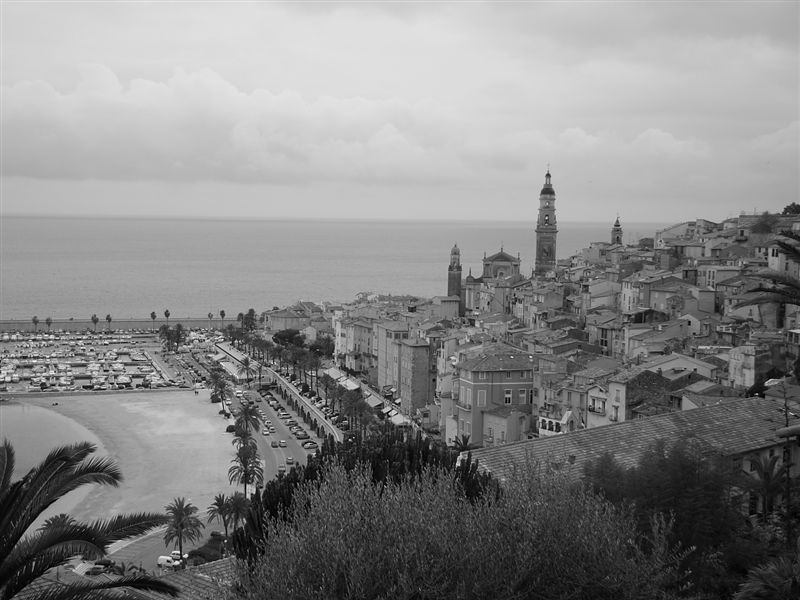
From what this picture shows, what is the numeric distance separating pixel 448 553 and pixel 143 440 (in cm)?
4036

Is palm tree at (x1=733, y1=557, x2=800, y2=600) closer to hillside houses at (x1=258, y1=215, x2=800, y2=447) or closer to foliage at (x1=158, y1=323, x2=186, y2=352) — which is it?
hillside houses at (x1=258, y1=215, x2=800, y2=447)

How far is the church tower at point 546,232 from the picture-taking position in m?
81.4

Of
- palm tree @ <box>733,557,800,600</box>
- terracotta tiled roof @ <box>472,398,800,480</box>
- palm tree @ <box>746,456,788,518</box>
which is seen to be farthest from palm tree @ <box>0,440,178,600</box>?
palm tree @ <box>746,456,788,518</box>

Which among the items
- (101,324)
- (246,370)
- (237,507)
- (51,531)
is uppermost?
(51,531)

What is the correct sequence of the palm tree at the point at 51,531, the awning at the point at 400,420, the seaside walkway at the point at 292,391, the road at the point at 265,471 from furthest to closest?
the seaside walkway at the point at 292,391, the awning at the point at 400,420, the road at the point at 265,471, the palm tree at the point at 51,531

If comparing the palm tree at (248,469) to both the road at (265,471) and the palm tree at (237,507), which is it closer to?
the road at (265,471)

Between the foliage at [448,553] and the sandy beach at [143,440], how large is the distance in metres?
25.9

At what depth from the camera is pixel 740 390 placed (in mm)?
31844

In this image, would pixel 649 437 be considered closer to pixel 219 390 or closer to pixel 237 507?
pixel 237 507

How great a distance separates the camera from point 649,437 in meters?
20.6

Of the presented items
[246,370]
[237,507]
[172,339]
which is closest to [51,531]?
[237,507]

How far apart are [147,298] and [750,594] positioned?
131936 mm

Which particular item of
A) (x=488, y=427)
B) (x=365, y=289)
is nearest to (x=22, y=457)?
(x=488, y=427)

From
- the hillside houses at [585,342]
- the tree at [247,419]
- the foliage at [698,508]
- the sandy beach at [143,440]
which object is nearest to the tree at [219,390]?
the sandy beach at [143,440]
